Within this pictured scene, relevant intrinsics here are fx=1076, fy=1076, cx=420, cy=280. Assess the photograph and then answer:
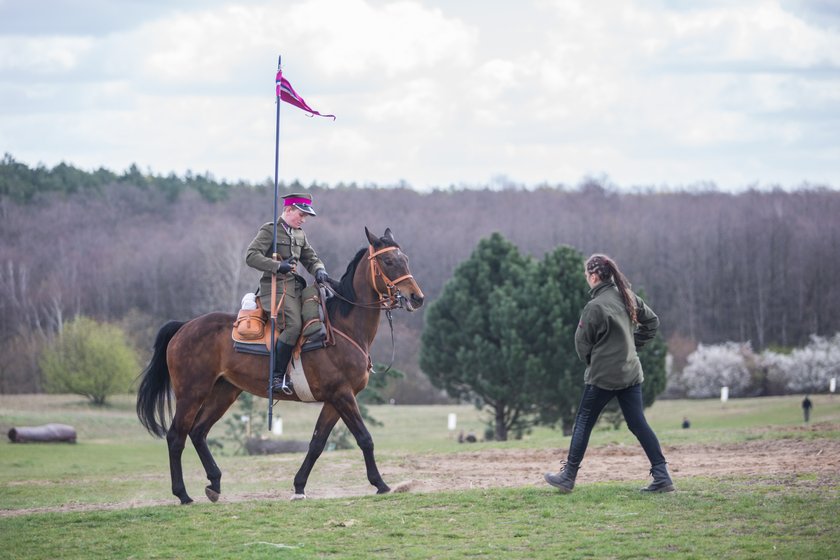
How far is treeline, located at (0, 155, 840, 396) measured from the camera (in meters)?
86.7

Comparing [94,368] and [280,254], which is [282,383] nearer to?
[280,254]

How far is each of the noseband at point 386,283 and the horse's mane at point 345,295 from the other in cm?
21

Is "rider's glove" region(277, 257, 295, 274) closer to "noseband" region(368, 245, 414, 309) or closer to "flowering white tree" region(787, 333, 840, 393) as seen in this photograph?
"noseband" region(368, 245, 414, 309)

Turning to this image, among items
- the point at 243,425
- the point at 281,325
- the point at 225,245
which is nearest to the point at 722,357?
the point at 225,245

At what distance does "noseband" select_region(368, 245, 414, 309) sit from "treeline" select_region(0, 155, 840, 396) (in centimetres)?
6039

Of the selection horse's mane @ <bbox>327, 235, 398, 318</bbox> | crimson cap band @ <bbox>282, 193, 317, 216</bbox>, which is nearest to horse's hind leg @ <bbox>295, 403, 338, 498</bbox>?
horse's mane @ <bbox>327, 235, 398, 318</bbox>

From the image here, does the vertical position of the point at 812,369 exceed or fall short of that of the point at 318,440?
it exceeds it

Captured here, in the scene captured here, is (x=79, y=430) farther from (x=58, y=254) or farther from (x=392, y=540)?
(x=58, y=254)

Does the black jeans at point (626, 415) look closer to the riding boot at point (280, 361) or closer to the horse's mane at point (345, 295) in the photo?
the horse's mane at point (345, 295)

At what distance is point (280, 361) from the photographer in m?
13.0

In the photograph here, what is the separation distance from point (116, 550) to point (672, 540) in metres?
5.23

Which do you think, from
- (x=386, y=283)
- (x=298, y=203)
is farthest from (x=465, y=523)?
(x=298, y=203)

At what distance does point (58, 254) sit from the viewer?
101m

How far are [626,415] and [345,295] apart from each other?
3866 mm
